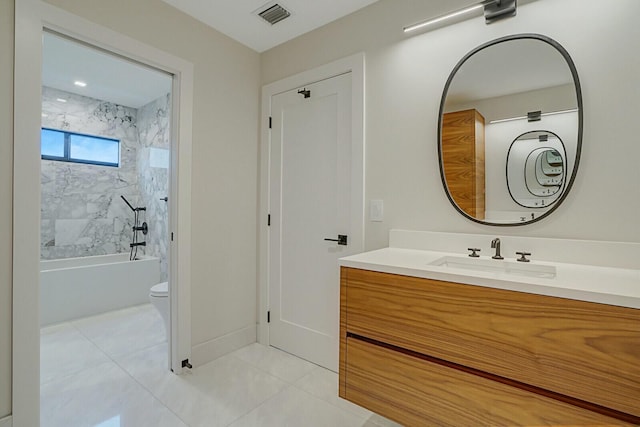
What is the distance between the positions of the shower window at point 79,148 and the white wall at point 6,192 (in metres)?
2.81

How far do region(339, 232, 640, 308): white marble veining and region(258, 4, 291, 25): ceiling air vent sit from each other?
1.72m

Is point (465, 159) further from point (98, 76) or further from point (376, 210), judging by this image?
point (98, 76)

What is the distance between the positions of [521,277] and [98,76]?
4153 millimetres

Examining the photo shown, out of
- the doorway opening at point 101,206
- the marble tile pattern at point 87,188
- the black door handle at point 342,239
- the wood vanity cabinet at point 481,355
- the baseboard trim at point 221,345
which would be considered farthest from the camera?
the marble tile pattern at point 87,188

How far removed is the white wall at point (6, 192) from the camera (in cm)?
145

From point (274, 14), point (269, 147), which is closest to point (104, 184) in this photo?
point (269, 147)

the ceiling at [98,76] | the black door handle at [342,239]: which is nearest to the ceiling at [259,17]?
the ceiling at [98,76]

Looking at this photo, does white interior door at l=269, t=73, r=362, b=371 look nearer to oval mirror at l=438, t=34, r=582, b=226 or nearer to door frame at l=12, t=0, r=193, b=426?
oval mirror at l=438, t=34, r=582, b=226

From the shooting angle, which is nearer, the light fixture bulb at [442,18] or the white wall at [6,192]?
the white wall at [6,192]

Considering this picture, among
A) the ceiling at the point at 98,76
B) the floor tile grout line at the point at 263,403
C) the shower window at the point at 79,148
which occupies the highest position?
the ceiling at the point at 98,76

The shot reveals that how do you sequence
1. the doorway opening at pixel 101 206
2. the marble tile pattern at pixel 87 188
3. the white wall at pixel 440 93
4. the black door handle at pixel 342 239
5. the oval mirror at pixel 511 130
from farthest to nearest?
the marble tile pattern at pixel 87 188 → the doorway opening at pixel 101 206 → the black door handle at pixel 342 239 → the oval mirror at pixel 511 130 → the white wall at pixel 440 93

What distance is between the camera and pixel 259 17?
2174 millimetres

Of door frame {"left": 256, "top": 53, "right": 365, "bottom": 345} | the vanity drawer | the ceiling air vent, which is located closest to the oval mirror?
door frame {"left": 256, "top": 53, "right": 365, "bottom": 345}

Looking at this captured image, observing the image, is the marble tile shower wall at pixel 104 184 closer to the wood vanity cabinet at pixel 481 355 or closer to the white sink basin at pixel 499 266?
the wood vanity cabinet at pixel 481 355
